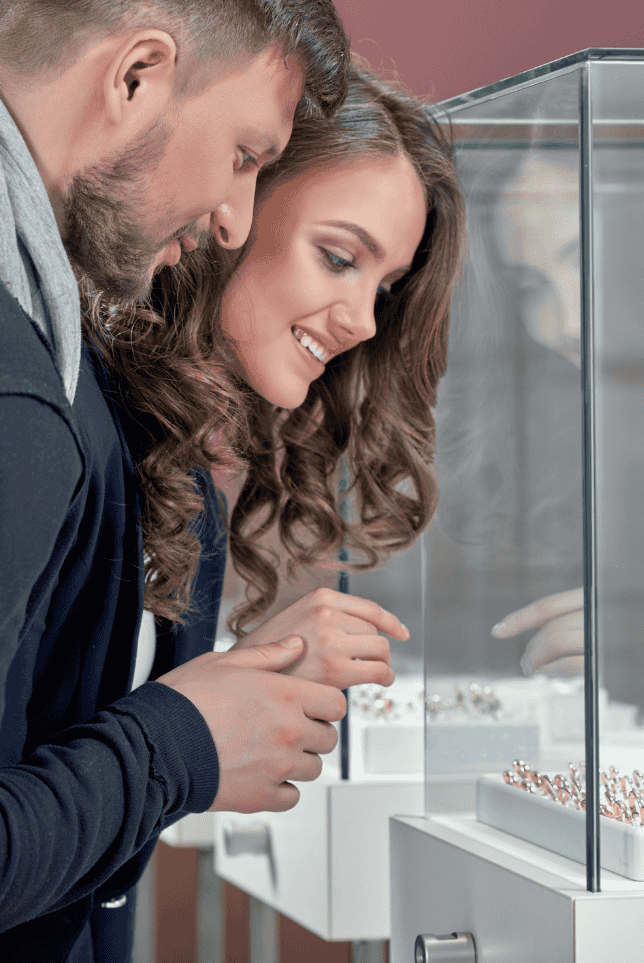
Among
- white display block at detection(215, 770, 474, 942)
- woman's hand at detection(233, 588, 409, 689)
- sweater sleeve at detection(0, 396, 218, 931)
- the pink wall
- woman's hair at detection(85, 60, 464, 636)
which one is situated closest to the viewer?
sweater sleeve at detection(0, 396, 218, 931)

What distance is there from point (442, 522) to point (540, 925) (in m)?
0.32

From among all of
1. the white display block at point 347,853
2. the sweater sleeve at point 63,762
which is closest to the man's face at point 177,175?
the sweater sleeve at point 63,762

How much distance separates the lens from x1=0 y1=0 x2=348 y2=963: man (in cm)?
45

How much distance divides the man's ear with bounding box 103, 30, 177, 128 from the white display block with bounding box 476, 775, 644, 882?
1.56ft

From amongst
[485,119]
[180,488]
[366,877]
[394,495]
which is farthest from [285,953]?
[485,119]

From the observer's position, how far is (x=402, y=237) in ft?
2.75

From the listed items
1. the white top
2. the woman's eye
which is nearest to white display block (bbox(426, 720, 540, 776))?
the white top

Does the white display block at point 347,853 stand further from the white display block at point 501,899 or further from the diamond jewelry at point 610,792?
the diamond jewelry at point 610,792

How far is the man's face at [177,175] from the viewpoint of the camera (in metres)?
0.58

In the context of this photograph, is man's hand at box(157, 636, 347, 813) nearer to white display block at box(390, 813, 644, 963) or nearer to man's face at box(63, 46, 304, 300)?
white display block at box(390, 813, 644, 963)

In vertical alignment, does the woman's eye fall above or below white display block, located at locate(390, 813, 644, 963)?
above

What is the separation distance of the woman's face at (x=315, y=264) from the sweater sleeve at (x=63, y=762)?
1.20 ft

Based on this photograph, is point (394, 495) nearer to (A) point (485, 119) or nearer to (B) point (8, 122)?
(A) point (485, 119)

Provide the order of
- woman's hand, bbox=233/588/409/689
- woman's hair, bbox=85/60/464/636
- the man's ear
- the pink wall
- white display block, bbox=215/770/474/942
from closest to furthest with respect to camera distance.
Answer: the man's ear
woman's hand, bbox=233/588/409/689
woman's hair, bbox=85/60/464/636
white display block, bbox=215/770/474/942
the pink wall
